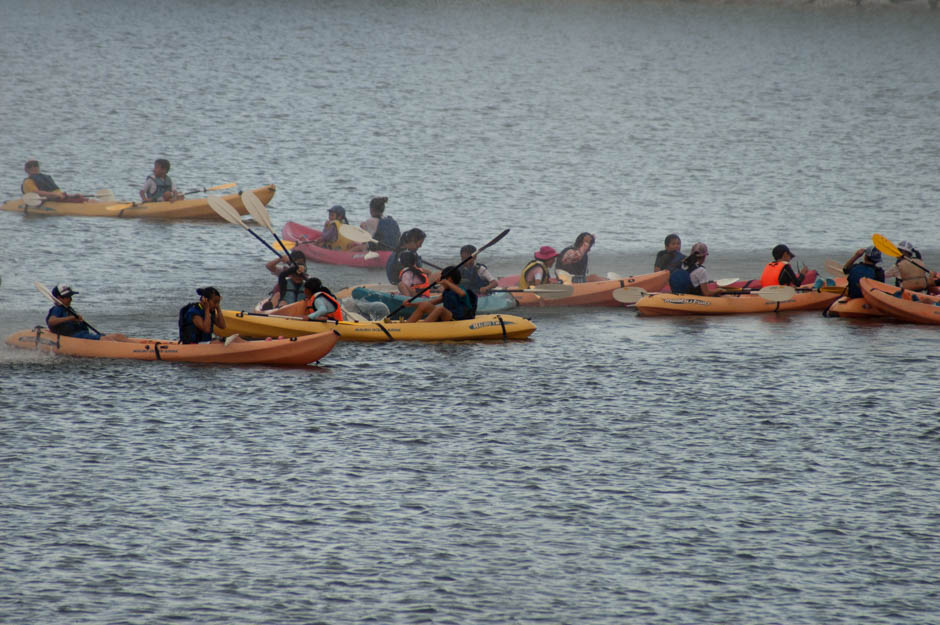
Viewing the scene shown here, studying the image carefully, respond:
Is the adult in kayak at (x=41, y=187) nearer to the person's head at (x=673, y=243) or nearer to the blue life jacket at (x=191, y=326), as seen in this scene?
the blue life jacket at (x=191, y=326)

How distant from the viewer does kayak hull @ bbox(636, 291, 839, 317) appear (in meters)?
23.1

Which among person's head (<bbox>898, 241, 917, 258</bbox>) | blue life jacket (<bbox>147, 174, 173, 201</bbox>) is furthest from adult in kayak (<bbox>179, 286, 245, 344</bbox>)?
blue life jacket (<bbox>147, 174, 173, 201</bbox>)

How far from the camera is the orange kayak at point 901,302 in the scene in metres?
22.1

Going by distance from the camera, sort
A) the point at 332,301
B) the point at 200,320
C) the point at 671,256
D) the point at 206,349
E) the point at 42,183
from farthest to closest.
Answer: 1. the point at 42,183
2. the point at 671,256
3. the point at 332,301
4. the point at 206,349
5. the point at 200,320

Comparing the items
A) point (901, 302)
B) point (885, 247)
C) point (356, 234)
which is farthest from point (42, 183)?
point (901, 302)

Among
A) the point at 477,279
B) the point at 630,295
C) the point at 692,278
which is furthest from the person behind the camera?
the point at 630,295

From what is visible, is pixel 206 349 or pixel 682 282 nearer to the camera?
pixel 206 349

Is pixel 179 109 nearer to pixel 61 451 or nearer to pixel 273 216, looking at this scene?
pixel 273 216

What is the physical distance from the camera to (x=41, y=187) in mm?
33406

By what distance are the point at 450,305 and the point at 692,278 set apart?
16.8ft

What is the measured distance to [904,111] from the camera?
61875mm

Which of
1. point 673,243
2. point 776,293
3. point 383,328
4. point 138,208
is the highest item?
point 138,208

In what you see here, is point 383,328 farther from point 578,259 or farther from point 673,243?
point 673,243

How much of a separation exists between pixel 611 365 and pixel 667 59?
206 feet
